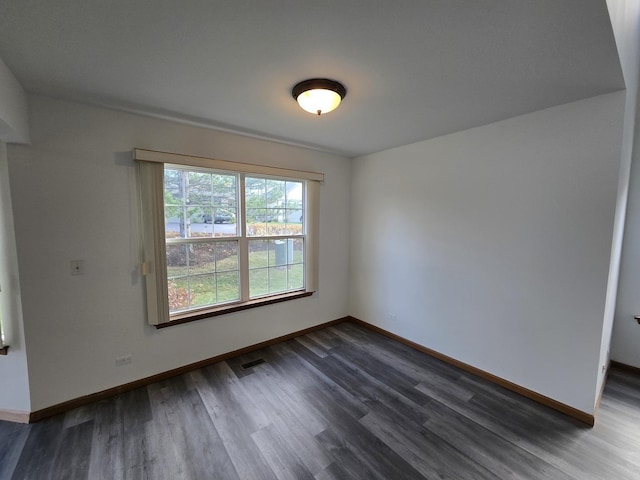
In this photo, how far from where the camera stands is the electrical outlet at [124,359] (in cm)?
228

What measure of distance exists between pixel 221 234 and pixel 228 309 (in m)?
0.82

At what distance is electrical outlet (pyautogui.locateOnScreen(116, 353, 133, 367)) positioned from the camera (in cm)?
228

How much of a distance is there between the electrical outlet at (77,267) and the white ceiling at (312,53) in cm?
126

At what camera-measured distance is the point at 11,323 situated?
75.5 inches

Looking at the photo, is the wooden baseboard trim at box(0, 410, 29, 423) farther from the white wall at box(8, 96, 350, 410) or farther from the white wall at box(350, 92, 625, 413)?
the white wall at box(350, 92, 625, 413)

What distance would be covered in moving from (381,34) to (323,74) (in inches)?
18.2

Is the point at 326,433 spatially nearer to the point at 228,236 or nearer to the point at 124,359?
the point at 124,359

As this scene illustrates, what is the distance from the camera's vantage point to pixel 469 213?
2.62 metres

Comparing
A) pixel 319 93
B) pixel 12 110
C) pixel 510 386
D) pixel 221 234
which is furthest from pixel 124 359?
pixel 510 386

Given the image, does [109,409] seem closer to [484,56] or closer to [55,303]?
[55,303]

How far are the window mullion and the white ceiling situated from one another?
89 cm

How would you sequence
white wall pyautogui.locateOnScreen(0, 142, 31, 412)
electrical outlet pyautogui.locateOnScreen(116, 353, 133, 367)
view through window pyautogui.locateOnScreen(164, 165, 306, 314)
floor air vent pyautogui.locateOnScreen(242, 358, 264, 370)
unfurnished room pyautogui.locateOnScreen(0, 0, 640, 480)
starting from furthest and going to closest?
floor air vent pyautogui.locateOnScreen(242, 358, 264, 370), view through window pyautogui.locateOnScreen(164, 165, 306, 314), electrical outlet pyautogui.locateOnScreen(116, 353, 133, 367), white wall pyautogui.locateOnScreen(0, 142, 31, 412), unfurnished room pyautogui.locateOnScreen(0, 0, 640, 480)

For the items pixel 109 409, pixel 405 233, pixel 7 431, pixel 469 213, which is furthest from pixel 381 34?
pixel 7 431

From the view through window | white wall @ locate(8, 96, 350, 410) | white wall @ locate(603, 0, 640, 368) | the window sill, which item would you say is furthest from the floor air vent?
white wall @ locate(603, 0, 640, 368)
